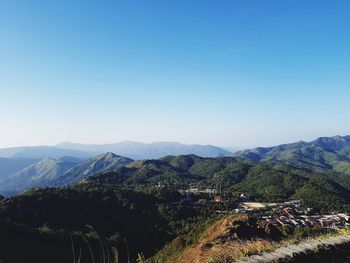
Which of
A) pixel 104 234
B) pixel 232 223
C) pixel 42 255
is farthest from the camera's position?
pixel 104 234

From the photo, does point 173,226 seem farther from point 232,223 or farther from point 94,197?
point 232,223

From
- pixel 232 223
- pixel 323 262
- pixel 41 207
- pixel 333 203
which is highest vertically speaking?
pixel 323 262

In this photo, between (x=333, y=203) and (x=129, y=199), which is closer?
(x=129, y=199)

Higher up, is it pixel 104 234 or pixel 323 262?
pixel 323 262

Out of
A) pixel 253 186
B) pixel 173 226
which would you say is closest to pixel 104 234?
pixel 173 226

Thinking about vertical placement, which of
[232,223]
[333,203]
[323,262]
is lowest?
[333,203]

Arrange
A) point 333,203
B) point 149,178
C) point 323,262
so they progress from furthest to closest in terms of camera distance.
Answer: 1. point 149,178
2. point 333,203
3. point 323,262

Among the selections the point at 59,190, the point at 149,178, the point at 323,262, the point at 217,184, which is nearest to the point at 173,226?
the point at 59,190

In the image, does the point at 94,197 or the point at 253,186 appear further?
the point at 253,186

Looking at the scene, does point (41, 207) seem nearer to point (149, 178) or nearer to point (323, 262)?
point (323, 262)
